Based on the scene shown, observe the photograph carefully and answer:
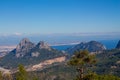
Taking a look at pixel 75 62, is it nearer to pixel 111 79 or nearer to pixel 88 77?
pixel 88 77

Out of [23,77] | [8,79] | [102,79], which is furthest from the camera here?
[8,79]

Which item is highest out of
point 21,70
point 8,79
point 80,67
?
point 80,67

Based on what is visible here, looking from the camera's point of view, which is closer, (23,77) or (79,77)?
(79,77)

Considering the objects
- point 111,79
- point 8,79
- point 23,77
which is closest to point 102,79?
point 111,79

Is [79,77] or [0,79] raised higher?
[79,77]

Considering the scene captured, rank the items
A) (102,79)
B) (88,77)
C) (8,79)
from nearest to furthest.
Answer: (88,77)
(102,79)
(8,79)

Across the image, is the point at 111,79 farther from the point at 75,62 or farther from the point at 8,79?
the point at 8,79

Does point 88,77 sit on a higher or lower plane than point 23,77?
higher

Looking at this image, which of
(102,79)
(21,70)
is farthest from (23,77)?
(102,79)

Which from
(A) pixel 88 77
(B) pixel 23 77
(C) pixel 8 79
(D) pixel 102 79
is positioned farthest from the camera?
(C) pixel 8 79
